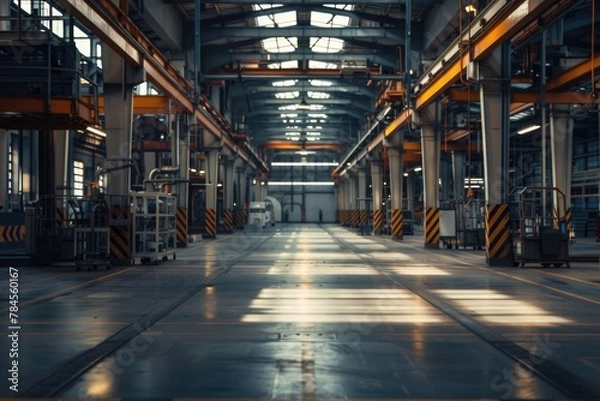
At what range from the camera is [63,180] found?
80.1 feet

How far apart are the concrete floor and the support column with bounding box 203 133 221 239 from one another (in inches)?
976

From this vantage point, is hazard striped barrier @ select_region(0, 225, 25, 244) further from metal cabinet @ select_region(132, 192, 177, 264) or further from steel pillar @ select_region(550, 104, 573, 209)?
steel pillar @ select_region(550, 104, 573, 209)

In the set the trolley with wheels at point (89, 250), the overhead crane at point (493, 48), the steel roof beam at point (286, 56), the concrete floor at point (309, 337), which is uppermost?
the steel roof beam at point (286, 56)

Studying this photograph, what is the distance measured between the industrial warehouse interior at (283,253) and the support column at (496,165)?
0.05 metres

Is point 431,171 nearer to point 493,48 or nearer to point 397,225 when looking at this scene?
point 397,225

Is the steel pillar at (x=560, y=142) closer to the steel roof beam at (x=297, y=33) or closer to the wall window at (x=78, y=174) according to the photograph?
the steel roof beam at (x=297, y=33)

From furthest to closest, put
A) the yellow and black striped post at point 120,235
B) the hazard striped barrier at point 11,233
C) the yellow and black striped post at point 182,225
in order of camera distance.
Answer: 1. the yellow and black striped post at point 182,225
2. the hazard striped barrier at point 11,233
3. the yellow and black striped post at point 120,235

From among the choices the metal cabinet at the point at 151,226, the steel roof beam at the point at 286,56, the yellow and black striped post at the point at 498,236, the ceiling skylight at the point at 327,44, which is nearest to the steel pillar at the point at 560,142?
the steel roof beam at the point at 286,56

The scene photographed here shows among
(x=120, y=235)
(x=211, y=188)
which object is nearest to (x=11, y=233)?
(x=120, y=235)

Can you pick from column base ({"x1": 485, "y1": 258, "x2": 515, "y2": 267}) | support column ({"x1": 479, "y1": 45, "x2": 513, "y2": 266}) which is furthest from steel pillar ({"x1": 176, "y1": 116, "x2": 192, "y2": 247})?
column base ({"x1": 485, "y1": 258, "x2": 515, "y2": 267})

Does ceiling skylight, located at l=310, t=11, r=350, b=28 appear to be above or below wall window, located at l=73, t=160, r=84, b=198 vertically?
above

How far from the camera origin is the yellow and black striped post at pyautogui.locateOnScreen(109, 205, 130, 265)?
21.7m

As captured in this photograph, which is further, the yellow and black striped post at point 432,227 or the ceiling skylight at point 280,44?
the ceiling skylight at point 280,44

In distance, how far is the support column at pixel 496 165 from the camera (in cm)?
2202
